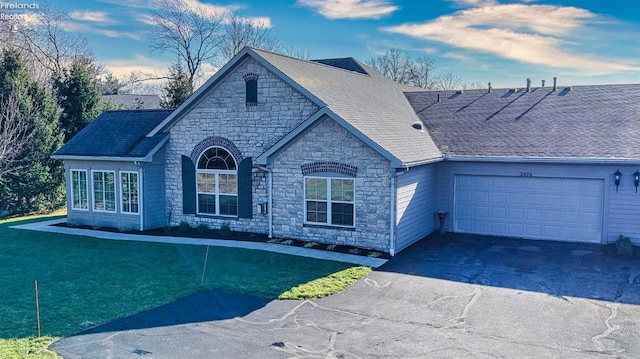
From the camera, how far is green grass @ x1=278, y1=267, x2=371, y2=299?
11250 millimetres

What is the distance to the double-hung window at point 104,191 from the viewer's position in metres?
19.7

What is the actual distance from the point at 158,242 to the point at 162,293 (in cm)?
606

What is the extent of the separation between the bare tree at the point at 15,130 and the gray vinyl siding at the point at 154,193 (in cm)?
758

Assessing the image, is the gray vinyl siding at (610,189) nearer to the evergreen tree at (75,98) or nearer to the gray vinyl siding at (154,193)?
the gray vinyl siding at (154,193)

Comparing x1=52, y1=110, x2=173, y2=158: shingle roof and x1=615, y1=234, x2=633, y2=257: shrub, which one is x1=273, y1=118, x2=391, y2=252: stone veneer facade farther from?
x1=615, y1=234, x2=633, y2=257: shrub

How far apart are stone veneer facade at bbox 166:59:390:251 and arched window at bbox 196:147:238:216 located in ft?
1.33

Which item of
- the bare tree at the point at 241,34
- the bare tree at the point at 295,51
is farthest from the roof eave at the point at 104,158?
the bare tree at the point at 295,51

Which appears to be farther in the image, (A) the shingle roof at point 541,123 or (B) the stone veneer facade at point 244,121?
(B) the stone veneer facade at point 244,121

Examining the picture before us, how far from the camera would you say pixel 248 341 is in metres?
8.81

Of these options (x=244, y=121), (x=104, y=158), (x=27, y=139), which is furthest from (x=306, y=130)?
(x=27, y=139)

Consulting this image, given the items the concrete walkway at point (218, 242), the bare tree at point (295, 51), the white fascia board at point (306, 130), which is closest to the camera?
the concrete walkway at point (218, 242)

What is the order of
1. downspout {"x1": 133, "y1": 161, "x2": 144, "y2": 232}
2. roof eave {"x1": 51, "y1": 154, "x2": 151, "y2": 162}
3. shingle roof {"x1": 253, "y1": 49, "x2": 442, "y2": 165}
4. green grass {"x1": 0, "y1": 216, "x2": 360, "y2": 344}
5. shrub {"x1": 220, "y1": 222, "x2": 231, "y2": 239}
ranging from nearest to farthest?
green grass {"x1": 0, "y1": 216, "x2": 360, "y2": 344} < shingle roof {"x1": 253, "y1": 49, "x2": 442, "y2": 165} < shrub {"x1": 220, "y1": 222, "x2": 231, "y2": 239} < roof eave {"x1": 51, "y1": 154, "x2": 151, "y2": 162} < downspout {"x1": 133, "y1": 161, "x2": 144, "y2": 232}

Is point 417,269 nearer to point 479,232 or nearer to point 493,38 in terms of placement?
point 479,232

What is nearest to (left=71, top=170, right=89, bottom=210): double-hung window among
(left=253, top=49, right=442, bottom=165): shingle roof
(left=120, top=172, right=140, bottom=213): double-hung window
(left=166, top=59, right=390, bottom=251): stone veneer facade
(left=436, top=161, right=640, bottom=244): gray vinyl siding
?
(left=120, top=172, right=140, bottom=213): double-hung window
